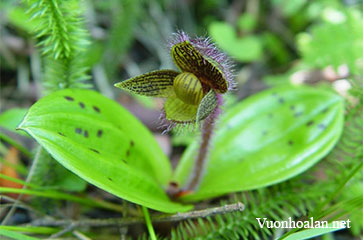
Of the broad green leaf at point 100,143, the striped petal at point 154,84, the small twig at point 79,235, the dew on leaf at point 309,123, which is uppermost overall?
the dew on leaf at point 309,123

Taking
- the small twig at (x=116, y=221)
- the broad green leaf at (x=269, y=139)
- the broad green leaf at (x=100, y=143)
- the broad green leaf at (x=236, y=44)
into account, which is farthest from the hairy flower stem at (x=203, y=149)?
the broad green leaf at (x=236, y=44)

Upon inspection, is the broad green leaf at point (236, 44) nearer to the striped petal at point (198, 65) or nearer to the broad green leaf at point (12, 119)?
the striped petal at point (198, 65)

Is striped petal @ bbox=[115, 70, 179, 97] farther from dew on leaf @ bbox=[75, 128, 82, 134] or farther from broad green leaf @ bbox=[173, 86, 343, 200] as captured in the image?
broad green leaf @ bbox=[173, 86, 343, 200]

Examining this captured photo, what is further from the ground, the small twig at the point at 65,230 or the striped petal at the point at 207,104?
the striped petal at the point at 207,104

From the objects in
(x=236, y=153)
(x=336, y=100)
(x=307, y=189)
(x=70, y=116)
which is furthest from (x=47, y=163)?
(x=336, y=100)

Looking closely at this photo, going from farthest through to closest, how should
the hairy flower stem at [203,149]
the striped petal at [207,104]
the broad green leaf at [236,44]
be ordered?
the broad green leaf at [236,44], the hairy flower stem at [203,149], the striped petal at [207,104]

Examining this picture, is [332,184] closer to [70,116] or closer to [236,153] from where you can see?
[236,153]
